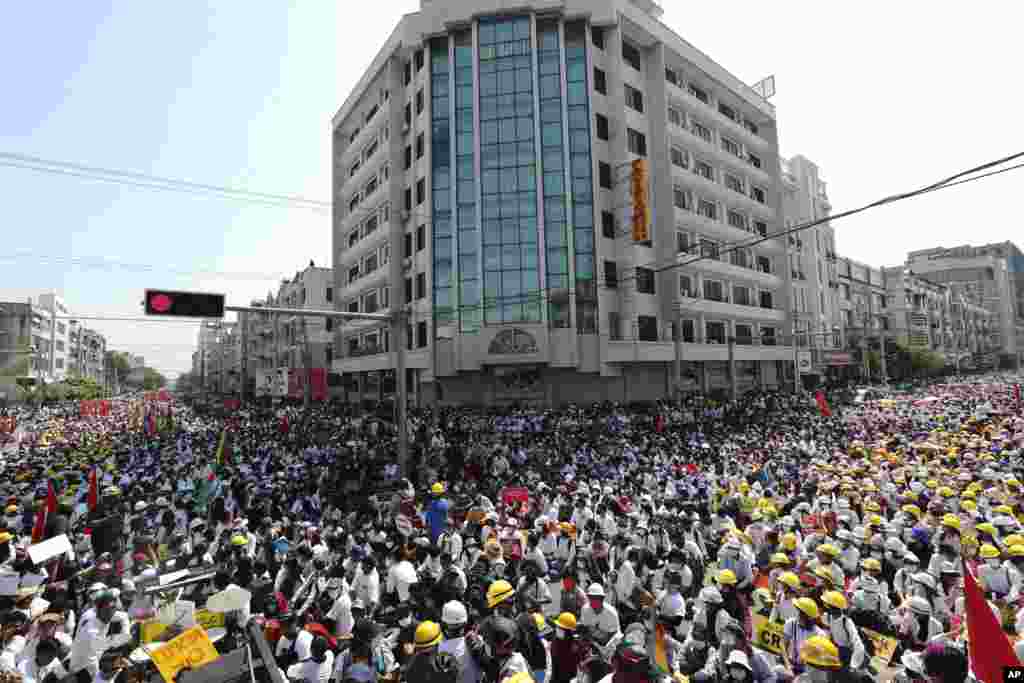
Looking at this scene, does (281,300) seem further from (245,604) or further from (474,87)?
(245,604)

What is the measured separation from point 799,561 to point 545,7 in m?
30.3

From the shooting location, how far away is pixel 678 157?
34.8m

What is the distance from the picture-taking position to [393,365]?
3353 centimetres

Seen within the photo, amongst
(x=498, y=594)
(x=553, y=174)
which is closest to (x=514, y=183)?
(x=553, y=174)

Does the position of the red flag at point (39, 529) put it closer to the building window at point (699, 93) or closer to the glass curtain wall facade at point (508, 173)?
the glass curtain wall facade at point (508, 173)

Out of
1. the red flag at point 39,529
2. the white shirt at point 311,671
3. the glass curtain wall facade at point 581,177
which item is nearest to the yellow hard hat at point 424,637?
the white shirt at point 311,671

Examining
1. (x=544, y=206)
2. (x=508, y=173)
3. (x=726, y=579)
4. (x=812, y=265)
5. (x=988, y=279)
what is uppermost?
(x=988, y=279)

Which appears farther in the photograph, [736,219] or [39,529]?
[736,219]

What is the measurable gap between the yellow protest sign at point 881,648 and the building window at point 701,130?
122 ft

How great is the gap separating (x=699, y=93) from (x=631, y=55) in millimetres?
8818

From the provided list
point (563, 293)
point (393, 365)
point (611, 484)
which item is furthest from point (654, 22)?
point (611, 484)

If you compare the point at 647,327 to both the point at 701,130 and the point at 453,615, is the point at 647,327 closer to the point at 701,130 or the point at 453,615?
the point at 701,130

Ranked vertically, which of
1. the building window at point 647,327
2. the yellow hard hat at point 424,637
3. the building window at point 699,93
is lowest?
the yellow hard hat at point 424,637

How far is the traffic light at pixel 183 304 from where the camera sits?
8.66 meters
